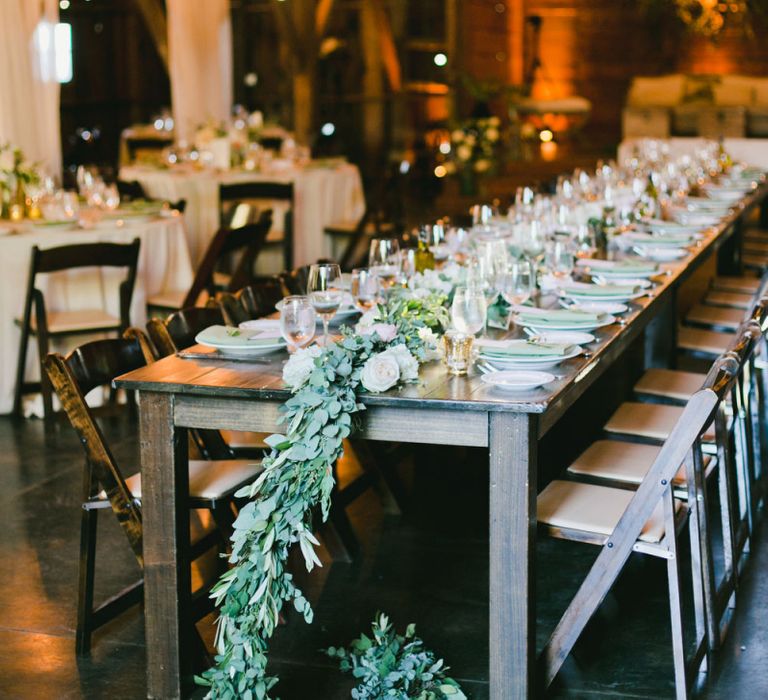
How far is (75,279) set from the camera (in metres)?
5.95

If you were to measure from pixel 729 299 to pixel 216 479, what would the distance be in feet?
12.2

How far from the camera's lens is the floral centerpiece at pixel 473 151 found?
39.9ft

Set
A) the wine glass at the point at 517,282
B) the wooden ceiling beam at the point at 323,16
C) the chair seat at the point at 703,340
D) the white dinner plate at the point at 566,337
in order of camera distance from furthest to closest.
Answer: the wooden ceiling beam at the point at 323,16 → the chair seat at the point at 703,340 → the wine glass at the point at 517,282 → the white dinner plate at the point at 566,337

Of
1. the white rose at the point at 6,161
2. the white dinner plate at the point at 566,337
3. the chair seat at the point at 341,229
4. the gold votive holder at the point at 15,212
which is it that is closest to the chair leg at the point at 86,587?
the white dinner plate at the point at 566,337

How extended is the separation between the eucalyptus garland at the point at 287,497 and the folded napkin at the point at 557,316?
80cm

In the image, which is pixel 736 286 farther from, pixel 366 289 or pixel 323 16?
pixel 323 16

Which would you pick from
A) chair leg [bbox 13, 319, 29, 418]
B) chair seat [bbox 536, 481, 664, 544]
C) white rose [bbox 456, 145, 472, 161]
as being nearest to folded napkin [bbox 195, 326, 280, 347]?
chair seat [bbox 536, 481, 664, 544]

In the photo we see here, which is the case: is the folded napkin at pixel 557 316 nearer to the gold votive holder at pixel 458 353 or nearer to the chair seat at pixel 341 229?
the gold votive holder at pixel 458 353

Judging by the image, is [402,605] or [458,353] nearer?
[458,353]

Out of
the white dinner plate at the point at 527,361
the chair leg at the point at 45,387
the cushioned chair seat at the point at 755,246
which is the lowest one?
the chair leg at the point at 45,387

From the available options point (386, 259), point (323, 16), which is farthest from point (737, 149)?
point (386, 259)

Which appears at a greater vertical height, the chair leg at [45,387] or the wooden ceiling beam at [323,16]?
the wooden ceiling beam at [323,16]

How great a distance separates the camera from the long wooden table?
2.65 m

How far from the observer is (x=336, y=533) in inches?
154
